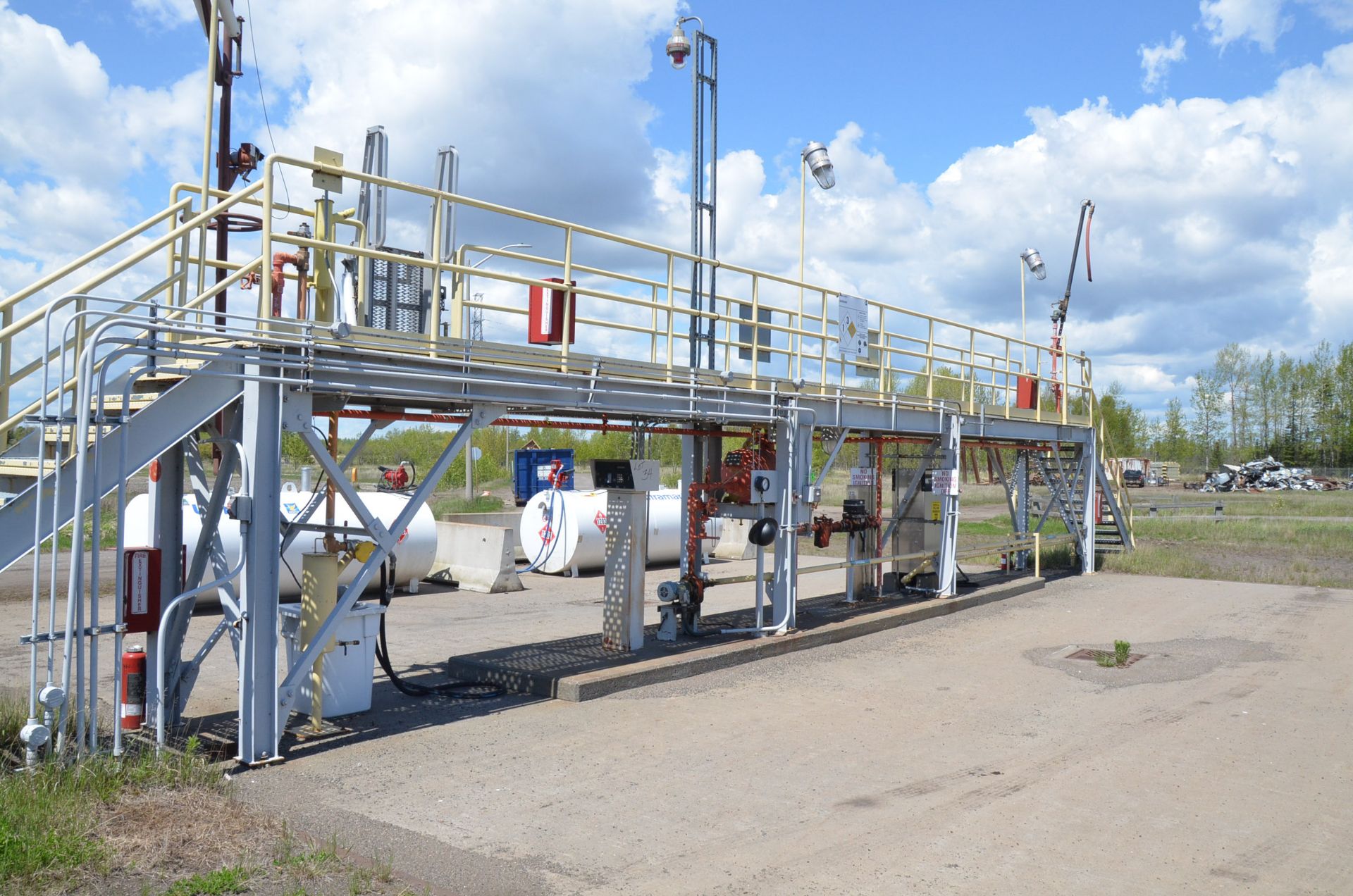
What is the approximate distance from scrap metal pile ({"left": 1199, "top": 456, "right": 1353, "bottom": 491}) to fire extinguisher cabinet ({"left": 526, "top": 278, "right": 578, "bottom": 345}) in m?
68.3

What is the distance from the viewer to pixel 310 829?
6461 millimetres

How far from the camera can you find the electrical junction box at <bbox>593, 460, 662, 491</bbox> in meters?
11.8

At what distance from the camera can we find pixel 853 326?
46.7 feet

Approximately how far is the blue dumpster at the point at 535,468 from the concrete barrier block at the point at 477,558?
5.32m

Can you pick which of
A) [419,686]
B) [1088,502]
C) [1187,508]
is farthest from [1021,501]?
[1187,508]

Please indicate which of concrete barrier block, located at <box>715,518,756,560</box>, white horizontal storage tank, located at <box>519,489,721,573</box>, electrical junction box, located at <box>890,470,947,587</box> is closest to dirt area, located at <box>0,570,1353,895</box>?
electrical junction box, located at <box>890,470,947,587</box>

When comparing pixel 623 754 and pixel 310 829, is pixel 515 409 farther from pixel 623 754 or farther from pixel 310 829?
pixel 310 829

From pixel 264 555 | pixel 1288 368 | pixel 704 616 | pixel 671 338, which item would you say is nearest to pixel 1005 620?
pixel 704 616

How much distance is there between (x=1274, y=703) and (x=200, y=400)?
10308 millimetres

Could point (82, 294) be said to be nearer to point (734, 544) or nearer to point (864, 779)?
point (864, 779)

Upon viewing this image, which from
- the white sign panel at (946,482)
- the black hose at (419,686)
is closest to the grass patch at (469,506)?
the white sign panel at (946,482)

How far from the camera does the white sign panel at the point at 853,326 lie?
551 inches

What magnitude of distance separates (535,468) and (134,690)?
64.8 ft

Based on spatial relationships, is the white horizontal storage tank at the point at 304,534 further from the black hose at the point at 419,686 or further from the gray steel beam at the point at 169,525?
the gray steel beam at the point at 169,525
